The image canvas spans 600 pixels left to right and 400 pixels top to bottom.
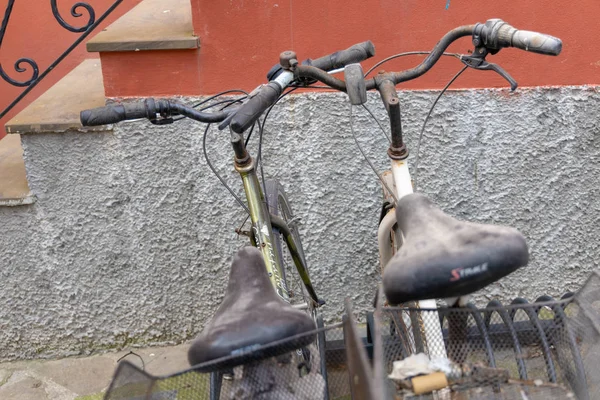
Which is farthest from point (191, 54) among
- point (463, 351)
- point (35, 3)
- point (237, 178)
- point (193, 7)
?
point (463, 351)

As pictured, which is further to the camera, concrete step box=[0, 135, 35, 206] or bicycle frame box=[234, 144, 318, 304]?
concrete step box=[0, 135, 35, 206]

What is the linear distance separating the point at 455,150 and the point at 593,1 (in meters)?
0.96

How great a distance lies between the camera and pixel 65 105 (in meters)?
3.61

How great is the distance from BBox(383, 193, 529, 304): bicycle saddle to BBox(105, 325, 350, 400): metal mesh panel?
21 centimetres

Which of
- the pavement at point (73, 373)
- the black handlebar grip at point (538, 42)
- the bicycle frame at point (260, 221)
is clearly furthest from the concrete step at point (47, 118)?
the black handlebar grip at point (538, 42)

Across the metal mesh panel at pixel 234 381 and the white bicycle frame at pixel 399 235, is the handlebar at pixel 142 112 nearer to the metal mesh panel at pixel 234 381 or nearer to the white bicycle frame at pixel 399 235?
the white bicycle frame at pixel 399 235

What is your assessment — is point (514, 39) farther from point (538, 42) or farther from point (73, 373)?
point (73, 373)

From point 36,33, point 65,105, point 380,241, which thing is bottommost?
point 380,241

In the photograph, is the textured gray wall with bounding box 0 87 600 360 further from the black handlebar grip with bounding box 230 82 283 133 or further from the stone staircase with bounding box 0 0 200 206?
the black handlebar grip with bounding box 230 82 283 133

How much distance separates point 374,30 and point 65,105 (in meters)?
1.65

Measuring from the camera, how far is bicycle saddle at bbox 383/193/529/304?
1.56 metres

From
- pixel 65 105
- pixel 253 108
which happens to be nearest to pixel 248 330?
pixel 253 108

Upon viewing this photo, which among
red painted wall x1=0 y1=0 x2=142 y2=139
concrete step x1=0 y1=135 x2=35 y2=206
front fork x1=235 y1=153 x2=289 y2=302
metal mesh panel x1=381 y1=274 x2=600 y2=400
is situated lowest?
metal mesh panel x1=381 y1=274 x2=600 y2=400

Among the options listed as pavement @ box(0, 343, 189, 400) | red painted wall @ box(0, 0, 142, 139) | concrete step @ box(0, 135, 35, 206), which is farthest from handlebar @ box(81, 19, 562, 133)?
red painted wall @ box(0, 0, 142, 139)
